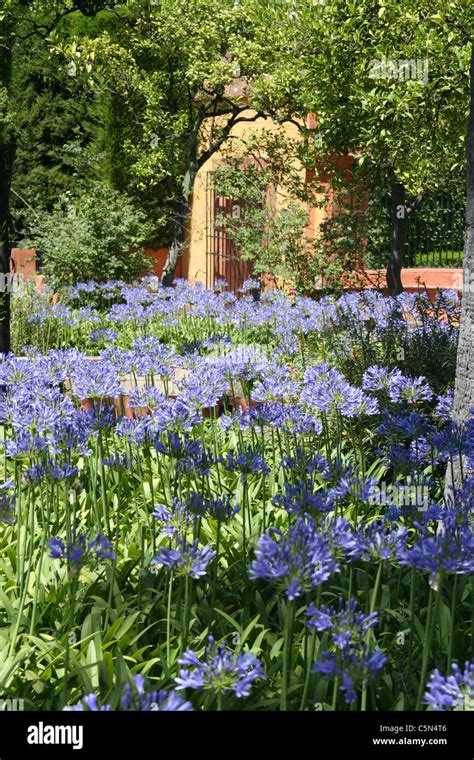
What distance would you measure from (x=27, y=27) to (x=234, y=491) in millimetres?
14631

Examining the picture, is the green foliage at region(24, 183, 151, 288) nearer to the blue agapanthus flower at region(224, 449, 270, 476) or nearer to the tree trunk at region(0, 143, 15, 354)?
the tree trunk at region(0, 143, 15, 354)

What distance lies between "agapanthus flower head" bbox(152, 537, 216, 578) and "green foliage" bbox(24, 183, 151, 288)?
1132 cm

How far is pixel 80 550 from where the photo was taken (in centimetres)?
225

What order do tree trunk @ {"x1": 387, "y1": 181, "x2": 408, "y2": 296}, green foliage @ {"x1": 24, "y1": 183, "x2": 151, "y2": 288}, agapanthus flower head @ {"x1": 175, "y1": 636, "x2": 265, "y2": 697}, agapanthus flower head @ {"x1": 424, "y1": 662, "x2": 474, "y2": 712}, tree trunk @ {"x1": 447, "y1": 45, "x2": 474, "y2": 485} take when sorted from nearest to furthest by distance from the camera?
agapanthus flower head @ {"x1": 424, "y1": 662, "x2": 474, "y2": 712}, agapanthus flower head @ {"x1": 175, "y1": 636, "x2": 265, "y2": 697}, tree trunk @ {"x1": 447, "y1": 45, "x2": 474, "y2": 485}, tree trunk @ {"x1": 387, "y1": 181, "x2": 408, "y2": 296}, green foliage @ {"x1": 24, "y1": 183, "x2": 151, "y2": 288}

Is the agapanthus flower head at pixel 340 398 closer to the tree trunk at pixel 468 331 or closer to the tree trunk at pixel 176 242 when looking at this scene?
the tree trunk at pixel 468 331

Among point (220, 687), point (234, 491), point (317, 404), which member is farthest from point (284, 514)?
point (220, 687)

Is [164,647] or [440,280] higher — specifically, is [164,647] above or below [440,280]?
below

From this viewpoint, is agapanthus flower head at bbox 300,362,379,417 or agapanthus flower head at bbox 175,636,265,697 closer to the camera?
agapanthus flower head at bbox 175,636,265,697

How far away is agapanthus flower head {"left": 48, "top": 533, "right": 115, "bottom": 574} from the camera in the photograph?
87.5 inches

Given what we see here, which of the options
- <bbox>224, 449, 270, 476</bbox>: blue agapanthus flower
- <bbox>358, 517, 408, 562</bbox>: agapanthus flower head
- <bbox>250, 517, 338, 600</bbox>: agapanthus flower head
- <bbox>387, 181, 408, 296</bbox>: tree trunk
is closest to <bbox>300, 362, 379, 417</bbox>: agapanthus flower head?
<bbox>224, 449, 270, 476</bbox>: blue agapanthus flower
